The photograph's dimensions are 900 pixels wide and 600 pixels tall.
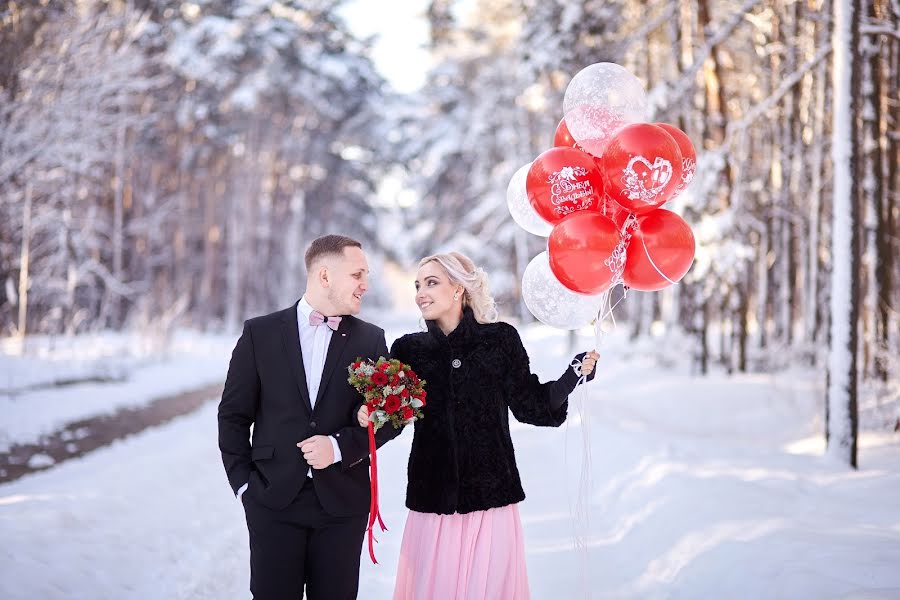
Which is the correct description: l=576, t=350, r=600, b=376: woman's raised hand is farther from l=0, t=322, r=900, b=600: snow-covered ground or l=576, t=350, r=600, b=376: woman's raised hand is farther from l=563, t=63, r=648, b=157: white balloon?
l=563, t=63, r=648, b=157: white balloon

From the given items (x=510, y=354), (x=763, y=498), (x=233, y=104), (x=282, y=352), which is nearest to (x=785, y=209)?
(x=763, y=498)

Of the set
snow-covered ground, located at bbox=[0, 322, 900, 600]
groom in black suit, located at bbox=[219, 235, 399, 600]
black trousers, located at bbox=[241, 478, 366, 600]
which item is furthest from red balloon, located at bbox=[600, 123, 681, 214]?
black trousers, located at bbox=[241, 478, 366, 600]

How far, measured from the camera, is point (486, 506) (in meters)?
3.44

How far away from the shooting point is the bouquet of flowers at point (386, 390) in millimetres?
2965

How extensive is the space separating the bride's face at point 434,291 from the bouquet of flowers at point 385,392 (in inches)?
20.1

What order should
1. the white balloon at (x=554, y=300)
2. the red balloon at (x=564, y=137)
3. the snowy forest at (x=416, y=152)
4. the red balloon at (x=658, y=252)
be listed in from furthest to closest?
1. the snowy forest at (x=416, y=152)
2. the red balloon at (x=564, y=137)
3. the white balloon at (x=554, y=300)
4. the red balloon at (x=658, y=252)

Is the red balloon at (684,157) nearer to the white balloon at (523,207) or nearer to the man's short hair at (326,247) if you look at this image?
the white balloon at (523,207)

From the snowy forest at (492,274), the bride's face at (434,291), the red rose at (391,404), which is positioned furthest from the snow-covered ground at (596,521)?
the red rose at (391,404)

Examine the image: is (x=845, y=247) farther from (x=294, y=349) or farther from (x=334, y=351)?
(x=294, y=349)

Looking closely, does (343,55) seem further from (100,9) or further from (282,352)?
(282,352)

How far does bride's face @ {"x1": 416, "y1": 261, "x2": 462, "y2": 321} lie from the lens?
356 cm

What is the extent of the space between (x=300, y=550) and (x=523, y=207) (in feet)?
7.74

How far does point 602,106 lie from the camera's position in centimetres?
426

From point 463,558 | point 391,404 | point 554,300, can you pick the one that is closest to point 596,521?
point 554,300
